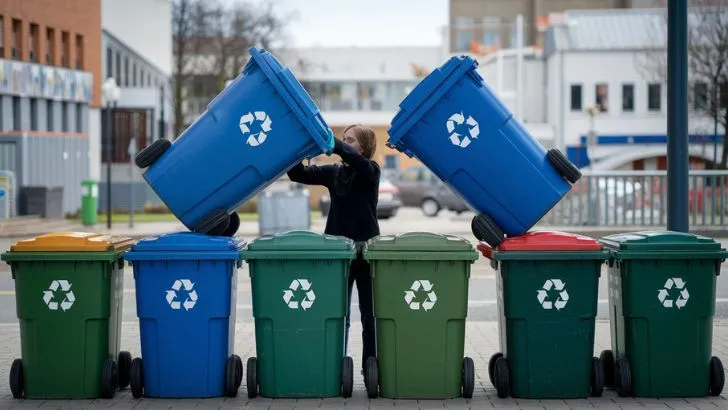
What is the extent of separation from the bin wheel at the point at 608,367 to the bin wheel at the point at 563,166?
1187mm

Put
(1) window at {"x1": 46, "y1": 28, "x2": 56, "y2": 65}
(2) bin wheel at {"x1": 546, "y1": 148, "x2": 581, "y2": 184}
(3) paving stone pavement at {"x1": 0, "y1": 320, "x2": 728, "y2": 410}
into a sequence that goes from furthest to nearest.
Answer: (1) window at {"x1": 46, "y1": 28, "x2": 56, "y2": 65}, (2) bin wheel at {"x1": 546, "y1": 148, "x2": 581, "y2": 184}, (3) paving stone pavement at {"x1": 0, "y1": 320, "x2": 728, "y2": 410}

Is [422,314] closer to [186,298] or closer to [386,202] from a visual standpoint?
[186,298]

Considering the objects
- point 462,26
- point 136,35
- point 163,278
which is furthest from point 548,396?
point 462,26

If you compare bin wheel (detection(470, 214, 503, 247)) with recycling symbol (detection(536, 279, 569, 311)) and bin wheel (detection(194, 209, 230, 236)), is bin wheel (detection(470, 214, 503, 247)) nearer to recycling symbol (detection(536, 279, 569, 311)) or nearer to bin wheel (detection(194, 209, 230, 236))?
recycling symbol (detection(536, 279, 569, 311))

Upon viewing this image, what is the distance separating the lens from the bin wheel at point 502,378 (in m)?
7.48

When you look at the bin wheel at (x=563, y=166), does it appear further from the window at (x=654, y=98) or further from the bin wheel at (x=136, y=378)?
the window at (x=654, y=98)

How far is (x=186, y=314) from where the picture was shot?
7.45 meters

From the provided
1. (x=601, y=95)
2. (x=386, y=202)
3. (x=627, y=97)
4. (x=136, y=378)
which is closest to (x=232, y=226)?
(x=136, y=378)

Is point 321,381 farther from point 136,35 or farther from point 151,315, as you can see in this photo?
point 136,35

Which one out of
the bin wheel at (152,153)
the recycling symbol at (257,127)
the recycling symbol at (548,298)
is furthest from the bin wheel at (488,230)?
the bin wheel at (152,153)

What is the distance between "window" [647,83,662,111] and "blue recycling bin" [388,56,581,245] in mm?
46456

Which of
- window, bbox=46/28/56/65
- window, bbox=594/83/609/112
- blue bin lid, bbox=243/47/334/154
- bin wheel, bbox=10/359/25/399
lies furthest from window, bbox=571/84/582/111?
bin wheel, bbox=10/359/25/399

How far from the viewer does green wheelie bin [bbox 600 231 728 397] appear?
24.6 feet

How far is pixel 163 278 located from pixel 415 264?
160 cm
